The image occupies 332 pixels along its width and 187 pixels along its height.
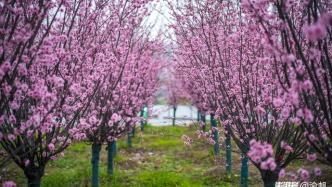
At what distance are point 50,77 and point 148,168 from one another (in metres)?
7.11

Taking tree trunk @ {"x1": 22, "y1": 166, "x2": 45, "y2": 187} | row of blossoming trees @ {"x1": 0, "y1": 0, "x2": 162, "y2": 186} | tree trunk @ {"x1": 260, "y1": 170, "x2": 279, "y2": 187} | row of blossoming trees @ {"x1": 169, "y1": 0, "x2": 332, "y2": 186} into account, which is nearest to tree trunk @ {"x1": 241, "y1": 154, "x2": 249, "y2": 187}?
row of blossoming trees @ {"x1": 169, "y1": 0, "x2": 332, "y2": 186}

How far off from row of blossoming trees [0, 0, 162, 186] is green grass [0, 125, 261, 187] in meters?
1.55

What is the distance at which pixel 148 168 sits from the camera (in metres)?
10.7

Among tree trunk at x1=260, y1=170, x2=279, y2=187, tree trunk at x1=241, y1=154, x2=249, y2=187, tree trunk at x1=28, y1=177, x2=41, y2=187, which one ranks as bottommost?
tree trunk at x1=241, y1=154, x2=249, y2=187

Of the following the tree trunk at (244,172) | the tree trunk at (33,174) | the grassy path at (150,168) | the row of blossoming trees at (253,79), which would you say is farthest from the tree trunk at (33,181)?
the tree trunk at (244,172)

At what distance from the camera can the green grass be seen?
27.7ft

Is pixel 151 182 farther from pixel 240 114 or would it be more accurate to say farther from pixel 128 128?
pixel 240 114

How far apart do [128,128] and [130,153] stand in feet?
17.7

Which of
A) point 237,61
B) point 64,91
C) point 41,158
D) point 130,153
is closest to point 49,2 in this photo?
point 64,91

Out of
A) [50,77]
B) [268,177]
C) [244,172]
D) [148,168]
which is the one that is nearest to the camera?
[50,77]

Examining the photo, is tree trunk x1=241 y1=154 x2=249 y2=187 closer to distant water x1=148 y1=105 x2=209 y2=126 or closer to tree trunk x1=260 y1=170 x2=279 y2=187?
distant water x1=148 y1=105 x2=209 y2=126

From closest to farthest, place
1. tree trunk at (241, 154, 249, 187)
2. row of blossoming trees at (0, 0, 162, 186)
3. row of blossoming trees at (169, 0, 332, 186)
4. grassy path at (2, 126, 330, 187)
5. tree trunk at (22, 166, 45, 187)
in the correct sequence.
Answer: row of blossoming trees at (0, 0, 162, 186), row of blossoming trees at (169, 0, 332, 186), tree trunk at (22, 166, 45, 187), tree trunk at (241, 154, 249, 187), grassy path at (2, 126, 330, 187)

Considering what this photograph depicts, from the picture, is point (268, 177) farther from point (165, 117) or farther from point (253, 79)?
point (165, 117)

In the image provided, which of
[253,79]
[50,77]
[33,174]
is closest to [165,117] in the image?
[253,79]
